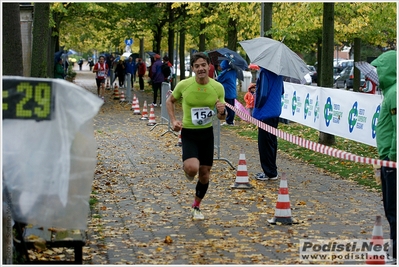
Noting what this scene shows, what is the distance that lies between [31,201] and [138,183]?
6.40m

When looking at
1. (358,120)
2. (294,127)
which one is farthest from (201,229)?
(294,127)

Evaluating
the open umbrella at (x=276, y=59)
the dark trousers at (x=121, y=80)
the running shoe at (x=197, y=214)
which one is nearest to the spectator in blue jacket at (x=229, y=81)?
the open umbrella at (x=276, y=59)

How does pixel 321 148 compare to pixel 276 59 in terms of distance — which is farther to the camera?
pixel 276 59

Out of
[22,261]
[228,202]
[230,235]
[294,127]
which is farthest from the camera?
[294,127]

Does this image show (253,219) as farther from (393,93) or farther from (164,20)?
(164,20)

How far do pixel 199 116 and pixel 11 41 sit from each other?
2822 mm

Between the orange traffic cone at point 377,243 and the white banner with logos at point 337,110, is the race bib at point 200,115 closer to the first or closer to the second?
the orange traffic cone at point 377,243

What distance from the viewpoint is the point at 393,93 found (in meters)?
7.01

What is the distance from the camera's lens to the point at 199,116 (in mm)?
9320

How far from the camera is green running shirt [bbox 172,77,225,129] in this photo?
9.32 meters

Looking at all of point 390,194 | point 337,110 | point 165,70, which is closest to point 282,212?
point 390,194

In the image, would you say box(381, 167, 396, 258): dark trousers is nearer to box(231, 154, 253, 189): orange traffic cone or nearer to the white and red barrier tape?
the white and red barrier tape

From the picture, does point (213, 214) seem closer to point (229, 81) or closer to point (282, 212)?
point (282, 212)

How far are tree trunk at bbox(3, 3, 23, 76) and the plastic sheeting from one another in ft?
14.9
